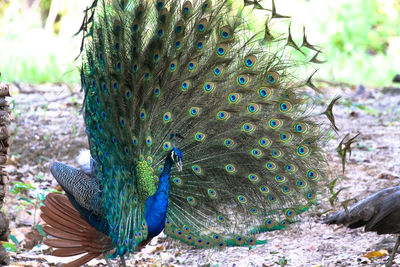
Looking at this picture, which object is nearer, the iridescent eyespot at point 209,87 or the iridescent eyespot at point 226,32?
the iridescent eyespot at point 226,32

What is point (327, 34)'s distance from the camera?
1467 centimetres

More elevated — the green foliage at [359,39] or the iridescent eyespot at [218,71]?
the green foliage at [359,39]

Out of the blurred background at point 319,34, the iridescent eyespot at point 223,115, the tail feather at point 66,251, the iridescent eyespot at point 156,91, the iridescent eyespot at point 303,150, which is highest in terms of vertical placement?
the blurred background at point 319,34

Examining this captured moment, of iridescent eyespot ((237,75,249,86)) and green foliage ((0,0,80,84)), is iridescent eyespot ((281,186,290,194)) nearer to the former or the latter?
iridescent eyespot ((237,75,249,86))

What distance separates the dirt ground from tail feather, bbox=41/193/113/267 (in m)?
0.48

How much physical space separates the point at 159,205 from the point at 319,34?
36.9ft

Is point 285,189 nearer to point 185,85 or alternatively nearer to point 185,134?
point 185,134

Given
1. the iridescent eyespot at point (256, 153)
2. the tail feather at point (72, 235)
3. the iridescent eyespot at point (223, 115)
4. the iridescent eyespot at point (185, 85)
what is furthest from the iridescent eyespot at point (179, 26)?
the tail feather at point (72, 235)

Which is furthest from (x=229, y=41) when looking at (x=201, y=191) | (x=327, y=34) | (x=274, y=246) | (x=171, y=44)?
(x=327, y=34)

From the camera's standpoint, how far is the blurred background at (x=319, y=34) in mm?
11945

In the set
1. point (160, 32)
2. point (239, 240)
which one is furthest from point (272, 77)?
point (239, 240)

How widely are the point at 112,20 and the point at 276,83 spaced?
1.32 m

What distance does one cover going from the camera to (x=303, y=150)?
14.8 ft

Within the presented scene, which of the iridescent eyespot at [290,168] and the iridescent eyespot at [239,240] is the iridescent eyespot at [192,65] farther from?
the iridescent eyespot at [239,240]
